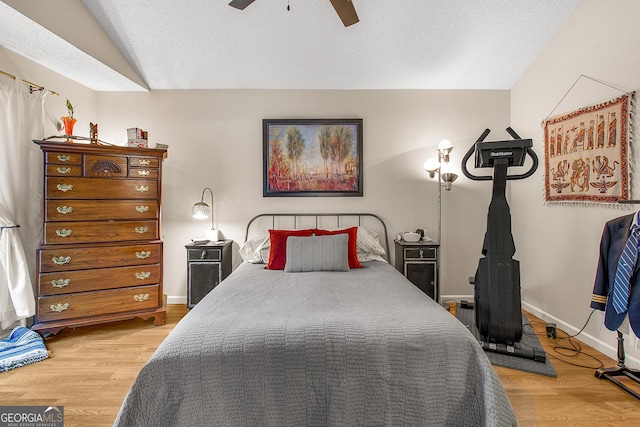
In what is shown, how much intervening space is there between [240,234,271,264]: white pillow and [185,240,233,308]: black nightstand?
0.28m

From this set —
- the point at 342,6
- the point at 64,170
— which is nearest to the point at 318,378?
the point at 342,6

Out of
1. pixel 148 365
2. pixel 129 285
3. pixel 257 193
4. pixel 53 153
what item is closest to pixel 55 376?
pixel 129 285

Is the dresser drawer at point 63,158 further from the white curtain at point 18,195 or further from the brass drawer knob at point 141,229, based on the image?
the brass drawer knob at point 141,229

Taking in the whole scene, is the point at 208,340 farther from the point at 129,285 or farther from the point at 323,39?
the point at 323,39

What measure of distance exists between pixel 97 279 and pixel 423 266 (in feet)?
10.8

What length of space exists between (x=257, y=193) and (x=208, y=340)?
240 centimetres

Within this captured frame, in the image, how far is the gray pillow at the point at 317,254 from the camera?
8.84 ft

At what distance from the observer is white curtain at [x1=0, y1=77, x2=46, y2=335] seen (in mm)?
2484

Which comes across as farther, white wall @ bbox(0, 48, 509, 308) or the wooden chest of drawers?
white wall @ bbox(0, 48, 509, 308)

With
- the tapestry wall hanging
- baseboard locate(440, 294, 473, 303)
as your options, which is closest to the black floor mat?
baseboard locate(440, 294, 473, 303)

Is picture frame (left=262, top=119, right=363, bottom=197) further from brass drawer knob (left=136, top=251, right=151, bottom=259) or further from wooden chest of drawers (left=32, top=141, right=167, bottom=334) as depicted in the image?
brass drawer knob (left=136, top=251, right=151, bottom=259)

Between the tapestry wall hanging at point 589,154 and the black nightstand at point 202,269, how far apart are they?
355 cm

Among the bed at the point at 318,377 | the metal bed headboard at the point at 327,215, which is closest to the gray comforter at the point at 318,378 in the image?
the bed at the point at 318,377

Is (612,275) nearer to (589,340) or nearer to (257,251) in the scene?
(589,340)
